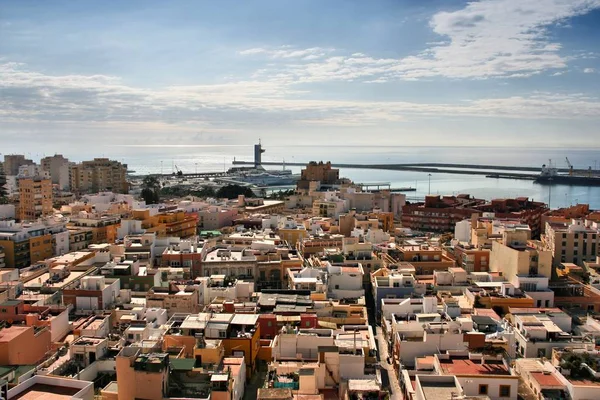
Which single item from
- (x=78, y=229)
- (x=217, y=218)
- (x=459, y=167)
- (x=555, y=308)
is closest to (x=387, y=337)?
(x=555, y=308)

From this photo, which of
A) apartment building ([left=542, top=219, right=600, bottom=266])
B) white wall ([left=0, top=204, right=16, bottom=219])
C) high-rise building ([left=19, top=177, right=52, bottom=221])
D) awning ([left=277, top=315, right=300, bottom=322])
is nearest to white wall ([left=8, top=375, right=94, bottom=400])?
awning ([left=277, top=315, right=300, bottom=322])

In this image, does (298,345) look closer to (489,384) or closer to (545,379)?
(489,384)

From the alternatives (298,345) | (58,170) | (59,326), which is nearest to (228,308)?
(298,345)

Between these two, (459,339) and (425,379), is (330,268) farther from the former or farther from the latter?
(425,379)

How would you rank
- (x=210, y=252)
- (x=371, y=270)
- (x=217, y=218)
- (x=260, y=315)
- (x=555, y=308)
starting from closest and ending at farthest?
(x=260, y=315) < (x=555, y=308) < (x=371, y=270) < (x=210, y=252) < (x=217, y=218)

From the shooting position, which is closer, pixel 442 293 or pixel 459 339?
pixel 459 339

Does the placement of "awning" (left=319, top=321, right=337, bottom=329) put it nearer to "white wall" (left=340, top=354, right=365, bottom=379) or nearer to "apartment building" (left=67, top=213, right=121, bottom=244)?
"white wall" (left=340, top=354, right=365, bottom=379)
